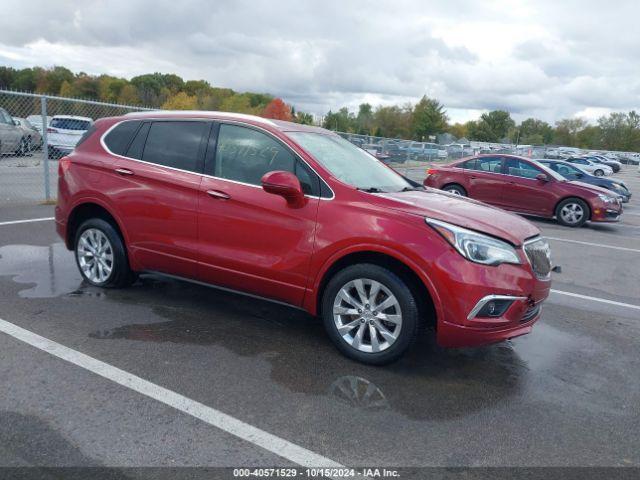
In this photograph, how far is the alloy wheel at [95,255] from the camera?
5.48 metres

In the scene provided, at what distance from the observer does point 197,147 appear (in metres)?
4.95

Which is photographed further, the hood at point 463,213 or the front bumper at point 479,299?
the hood at point 463,213

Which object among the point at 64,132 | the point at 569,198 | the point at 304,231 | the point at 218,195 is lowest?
the point at 569,198

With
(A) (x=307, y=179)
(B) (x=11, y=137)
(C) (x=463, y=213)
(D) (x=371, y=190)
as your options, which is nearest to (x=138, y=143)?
(A) (x=307, y=179)

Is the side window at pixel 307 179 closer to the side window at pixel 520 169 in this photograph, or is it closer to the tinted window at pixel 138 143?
the tinted window at pixel 138 143

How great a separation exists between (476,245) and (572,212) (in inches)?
403

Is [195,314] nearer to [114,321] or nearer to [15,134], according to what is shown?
[114,321]

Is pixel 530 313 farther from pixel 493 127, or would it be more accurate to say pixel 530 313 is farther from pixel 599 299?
pixel 493 127

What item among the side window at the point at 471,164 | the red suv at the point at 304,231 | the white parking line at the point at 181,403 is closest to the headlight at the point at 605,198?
the side window at the point at 471,164

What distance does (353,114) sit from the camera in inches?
4956

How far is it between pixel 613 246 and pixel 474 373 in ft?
25.8

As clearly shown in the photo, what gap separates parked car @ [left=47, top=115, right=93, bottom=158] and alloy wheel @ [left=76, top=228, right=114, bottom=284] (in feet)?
28.6

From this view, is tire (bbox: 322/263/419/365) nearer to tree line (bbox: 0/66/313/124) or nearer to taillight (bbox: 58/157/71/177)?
taillight (bbox: 58/157/71/177)

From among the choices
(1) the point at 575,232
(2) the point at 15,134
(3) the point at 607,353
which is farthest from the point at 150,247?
(2) the point at 15,134
